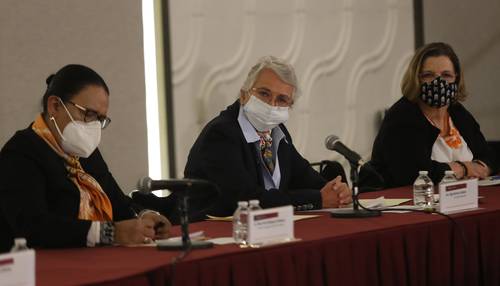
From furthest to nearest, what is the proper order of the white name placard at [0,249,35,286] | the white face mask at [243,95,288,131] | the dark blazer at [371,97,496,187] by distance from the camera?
the dark blazer at [371,97,496,187] → the white face mask at [243,95,288,131] → the white name placard at [0,249,35,286]

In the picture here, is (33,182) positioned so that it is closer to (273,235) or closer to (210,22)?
(273,235)

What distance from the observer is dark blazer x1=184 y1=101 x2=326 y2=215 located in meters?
3.40

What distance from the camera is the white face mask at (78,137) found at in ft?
9.36

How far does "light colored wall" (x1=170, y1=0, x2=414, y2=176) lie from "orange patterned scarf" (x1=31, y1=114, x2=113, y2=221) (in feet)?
7.48

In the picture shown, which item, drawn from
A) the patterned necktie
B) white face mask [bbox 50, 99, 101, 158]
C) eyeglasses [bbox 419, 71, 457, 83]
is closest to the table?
white face mask [bbox 50, 99, 101, 158]

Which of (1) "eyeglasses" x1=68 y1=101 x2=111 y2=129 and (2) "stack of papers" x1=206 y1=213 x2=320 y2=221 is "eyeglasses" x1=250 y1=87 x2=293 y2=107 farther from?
(1) "eyeglasses" x1=68 y1=101 x2=111 y2=129

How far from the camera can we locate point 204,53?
17.8 ft

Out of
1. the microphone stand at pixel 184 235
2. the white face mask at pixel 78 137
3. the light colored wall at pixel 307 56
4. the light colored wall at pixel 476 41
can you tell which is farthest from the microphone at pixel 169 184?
the light colored wall at pixel 476 41

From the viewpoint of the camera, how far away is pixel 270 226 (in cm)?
250

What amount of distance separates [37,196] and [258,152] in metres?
1.14

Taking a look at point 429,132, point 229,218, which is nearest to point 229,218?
point 229,218

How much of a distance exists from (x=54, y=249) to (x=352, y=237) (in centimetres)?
88

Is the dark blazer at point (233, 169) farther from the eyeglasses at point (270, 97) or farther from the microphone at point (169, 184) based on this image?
the microphone at point (169, 184)

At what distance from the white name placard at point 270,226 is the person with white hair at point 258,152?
0.81m
